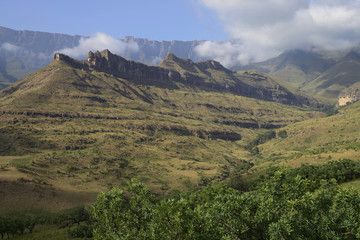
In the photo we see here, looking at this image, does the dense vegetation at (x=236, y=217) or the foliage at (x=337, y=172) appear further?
the foliage at (x=337, y=172)

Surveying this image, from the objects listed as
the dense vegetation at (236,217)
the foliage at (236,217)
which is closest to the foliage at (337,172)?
the dense vegetation at (236,217)

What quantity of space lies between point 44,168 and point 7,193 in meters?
46.7

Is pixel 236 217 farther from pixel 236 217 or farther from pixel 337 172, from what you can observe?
pixel 337 172

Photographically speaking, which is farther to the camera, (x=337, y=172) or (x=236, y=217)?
(x=337, y=172)

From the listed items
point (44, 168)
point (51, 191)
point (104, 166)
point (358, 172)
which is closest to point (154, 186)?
point (104, 166)

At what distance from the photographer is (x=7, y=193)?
4754 inches

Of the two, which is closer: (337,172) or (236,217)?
(236,217)

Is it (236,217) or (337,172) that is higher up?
(236,217)

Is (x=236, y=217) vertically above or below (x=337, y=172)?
above

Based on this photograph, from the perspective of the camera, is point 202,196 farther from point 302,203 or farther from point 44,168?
point 44,168

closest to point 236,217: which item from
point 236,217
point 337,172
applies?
point 236,217

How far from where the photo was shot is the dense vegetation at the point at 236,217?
116ft

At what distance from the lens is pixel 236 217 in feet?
137

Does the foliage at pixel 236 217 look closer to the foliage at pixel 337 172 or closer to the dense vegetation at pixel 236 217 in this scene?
the dense vegetation at pixel 236 217
